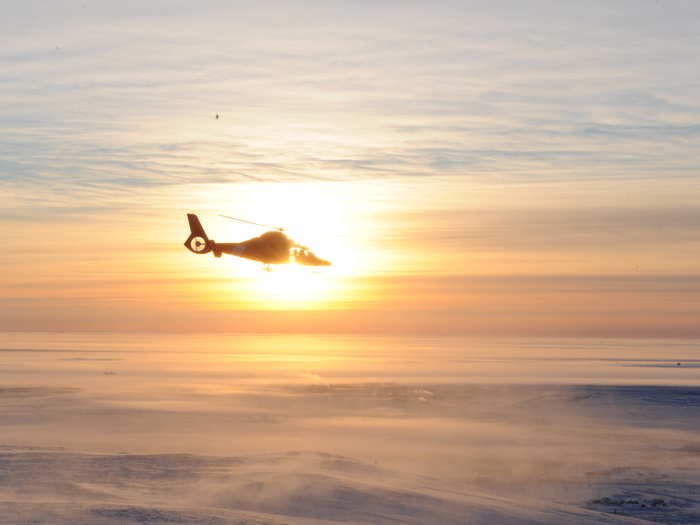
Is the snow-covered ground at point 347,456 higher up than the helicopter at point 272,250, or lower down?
lower down

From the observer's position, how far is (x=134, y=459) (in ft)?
124

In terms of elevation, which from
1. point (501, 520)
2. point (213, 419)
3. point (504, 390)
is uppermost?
point (504, 390)

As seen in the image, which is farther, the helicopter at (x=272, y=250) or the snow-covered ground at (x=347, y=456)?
the helicopter at (x=272, y=250)

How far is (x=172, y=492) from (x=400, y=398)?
170ft

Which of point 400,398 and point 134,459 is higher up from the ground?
point 400,398

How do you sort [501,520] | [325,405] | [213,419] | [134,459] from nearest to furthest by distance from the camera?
[501,520] < [134,459] < [213,419] < [325,405]

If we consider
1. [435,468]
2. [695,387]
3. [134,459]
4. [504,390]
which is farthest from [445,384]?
[134,459]

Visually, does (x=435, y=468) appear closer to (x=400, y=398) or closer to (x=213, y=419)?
(x=213, y=419)

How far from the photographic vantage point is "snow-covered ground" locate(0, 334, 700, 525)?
1144 inches

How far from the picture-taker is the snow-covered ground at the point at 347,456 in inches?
1144

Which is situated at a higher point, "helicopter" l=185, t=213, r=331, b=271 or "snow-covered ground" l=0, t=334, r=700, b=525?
"helicopter" l=185, t=213, r=331, b=271

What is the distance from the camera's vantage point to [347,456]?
43375 millimetres

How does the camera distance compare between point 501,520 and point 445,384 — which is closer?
point 501,520

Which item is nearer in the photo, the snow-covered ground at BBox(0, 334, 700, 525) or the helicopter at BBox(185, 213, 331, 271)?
the snow-covered ground at BBox(0, 334, 700, 525)
